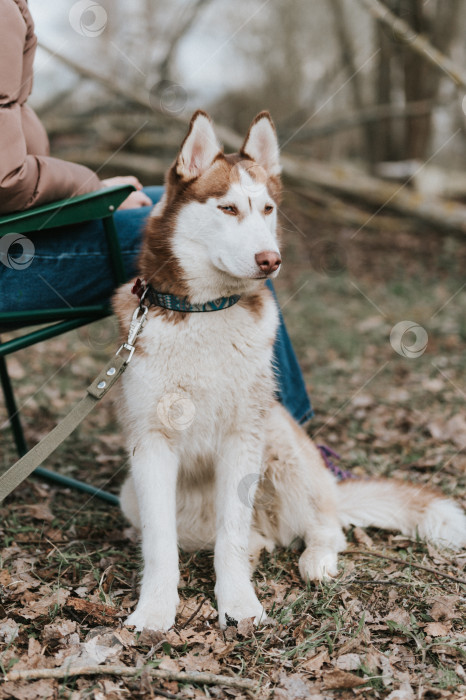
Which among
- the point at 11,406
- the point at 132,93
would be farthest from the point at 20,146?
the point at 132,93

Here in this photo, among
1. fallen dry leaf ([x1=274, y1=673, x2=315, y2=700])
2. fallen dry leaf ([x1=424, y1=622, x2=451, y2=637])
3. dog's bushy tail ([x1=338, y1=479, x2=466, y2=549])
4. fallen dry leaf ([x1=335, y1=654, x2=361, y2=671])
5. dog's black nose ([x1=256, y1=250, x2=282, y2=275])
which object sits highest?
Answer: dog's black nose ([x1=256, y1=250, x2=282, y2=275])

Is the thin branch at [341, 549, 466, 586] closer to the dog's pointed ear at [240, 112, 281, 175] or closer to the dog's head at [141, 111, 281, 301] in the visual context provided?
the dog's head at [141, 111, 281, 301]

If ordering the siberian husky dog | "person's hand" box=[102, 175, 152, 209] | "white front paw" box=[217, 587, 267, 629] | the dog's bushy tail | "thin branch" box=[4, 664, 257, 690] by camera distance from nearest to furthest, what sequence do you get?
"thin branch" box=[4, 664, 257, 690] < "white front paw" box=[217, 587, 267, 629] < the siberian husky dog < the dog's bushy tail < "person's hand" box=[102, 175, 152, 209]

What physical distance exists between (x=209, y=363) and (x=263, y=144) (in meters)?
0.96

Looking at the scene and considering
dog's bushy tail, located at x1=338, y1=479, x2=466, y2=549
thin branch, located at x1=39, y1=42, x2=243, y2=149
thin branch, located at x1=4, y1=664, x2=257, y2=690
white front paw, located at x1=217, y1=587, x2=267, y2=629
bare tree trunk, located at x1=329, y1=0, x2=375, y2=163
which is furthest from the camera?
bare tree trunk, located at x1=329, y1=0, x2=375, y2=163

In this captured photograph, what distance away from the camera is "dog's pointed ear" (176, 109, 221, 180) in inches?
94.3

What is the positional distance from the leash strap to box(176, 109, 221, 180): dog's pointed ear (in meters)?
0.60

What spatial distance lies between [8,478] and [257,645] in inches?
41.0

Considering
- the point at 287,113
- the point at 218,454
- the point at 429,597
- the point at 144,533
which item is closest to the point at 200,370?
the point at 218,454

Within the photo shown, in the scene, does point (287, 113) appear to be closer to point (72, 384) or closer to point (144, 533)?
point (72, 384)

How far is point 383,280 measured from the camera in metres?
9.14

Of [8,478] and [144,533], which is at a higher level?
[8,478]

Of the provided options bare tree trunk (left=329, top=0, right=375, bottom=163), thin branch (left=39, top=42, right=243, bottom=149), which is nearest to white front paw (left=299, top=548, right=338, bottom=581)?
thin branch (left=39, top=42, right=243, bottom=149)

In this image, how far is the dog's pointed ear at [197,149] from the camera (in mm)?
2396
